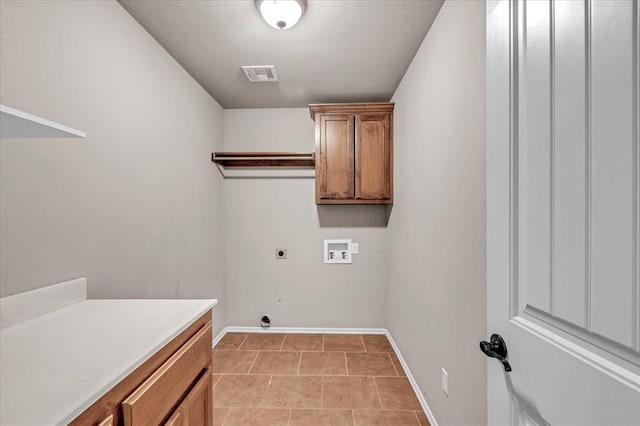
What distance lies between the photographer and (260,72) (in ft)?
7.91

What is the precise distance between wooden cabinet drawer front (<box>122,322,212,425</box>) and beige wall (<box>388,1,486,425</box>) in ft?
4.15

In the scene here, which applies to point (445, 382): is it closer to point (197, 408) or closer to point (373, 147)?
point (197, 408)

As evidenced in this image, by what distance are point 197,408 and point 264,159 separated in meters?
2.43

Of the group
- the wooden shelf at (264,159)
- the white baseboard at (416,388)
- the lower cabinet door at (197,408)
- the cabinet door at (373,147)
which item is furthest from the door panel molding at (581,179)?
the wooden shelf at (264,159)

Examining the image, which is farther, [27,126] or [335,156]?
[335,156]

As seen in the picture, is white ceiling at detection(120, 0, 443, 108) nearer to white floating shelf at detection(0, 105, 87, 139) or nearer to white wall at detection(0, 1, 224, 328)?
white wall at detection(0, 1, 224, 328)

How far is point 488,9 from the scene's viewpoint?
0.87 metres

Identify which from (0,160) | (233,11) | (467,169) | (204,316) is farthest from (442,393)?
(233,11)

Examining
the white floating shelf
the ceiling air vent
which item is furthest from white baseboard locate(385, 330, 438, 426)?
the ceiling air vent

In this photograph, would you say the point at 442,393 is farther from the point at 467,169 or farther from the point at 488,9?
the point at 488,9

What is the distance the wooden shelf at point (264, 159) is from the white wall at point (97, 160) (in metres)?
0.51

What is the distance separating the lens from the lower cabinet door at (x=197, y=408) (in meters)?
1.02

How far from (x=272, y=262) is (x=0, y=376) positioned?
259cm

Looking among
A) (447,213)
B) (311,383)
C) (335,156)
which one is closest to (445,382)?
(447,213)
